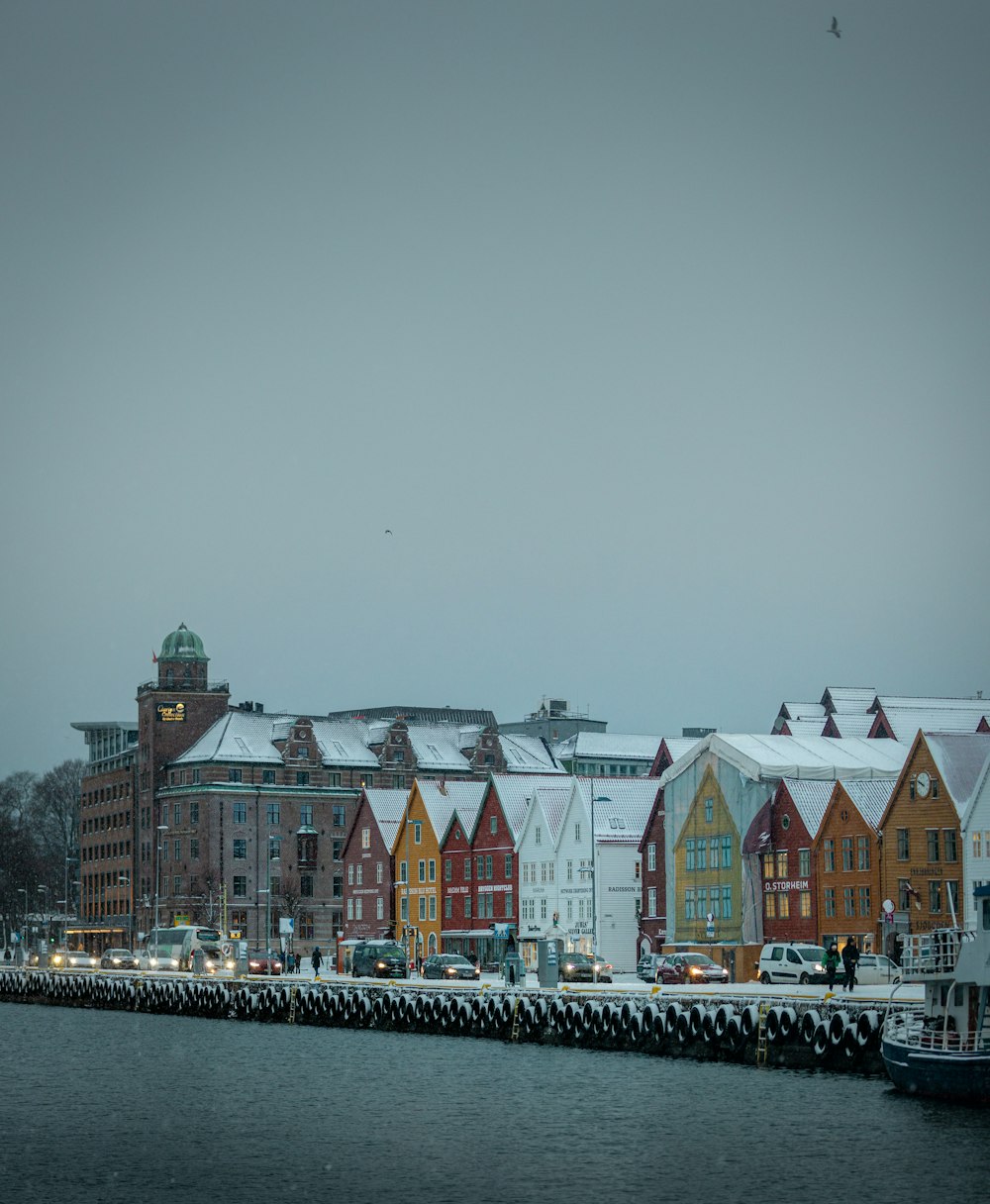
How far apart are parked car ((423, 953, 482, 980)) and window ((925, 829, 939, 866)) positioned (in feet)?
81.8

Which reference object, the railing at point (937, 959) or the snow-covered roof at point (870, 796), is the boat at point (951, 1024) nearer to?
the railing at point (937, 959)

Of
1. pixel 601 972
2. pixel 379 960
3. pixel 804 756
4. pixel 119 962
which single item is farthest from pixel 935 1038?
pixel 119 962

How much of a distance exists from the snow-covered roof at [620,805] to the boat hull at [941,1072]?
7194cm

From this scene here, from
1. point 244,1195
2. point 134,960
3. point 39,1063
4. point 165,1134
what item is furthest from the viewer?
point 134,960

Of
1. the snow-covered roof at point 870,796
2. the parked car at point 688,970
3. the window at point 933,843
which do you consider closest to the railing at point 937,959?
the parked car at point 688,970

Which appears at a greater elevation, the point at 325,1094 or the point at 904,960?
the point at 904,960

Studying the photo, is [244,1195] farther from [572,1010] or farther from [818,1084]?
[572,1010]

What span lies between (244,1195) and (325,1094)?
789 inches

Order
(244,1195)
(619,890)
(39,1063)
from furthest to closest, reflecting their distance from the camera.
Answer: (619,890) < (39,1063) < (244,1195)

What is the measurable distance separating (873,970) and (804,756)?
29540 millimetres

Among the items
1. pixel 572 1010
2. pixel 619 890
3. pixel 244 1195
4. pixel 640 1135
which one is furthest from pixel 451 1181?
pixel 619 890

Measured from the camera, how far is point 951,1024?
191 ft

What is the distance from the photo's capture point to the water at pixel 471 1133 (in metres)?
47.2

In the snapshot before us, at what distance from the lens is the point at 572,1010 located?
8169 cm
